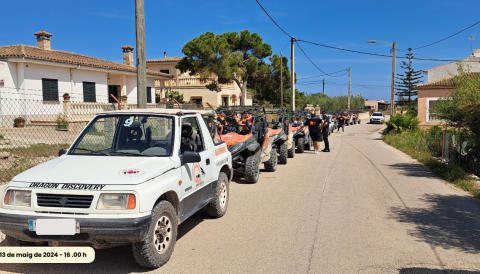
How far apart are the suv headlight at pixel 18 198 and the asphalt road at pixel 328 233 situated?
87 cm

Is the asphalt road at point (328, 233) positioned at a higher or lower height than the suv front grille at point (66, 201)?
lower

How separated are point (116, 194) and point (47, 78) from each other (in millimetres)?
21370

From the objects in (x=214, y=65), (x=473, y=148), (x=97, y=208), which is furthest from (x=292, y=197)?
(x=214, y=65)

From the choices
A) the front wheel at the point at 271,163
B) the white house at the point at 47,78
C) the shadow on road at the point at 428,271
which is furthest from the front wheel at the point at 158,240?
the white house at the point at 47,78

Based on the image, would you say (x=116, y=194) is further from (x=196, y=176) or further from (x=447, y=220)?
(x=447, y=220)

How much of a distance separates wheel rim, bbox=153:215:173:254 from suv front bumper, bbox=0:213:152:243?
14.6 inches

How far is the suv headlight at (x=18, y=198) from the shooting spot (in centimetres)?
435

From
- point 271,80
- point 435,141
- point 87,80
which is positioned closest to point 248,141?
point 435,141

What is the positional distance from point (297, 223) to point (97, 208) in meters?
3.51

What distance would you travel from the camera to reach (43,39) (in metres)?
28.2

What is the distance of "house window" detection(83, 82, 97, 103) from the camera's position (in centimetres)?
2569

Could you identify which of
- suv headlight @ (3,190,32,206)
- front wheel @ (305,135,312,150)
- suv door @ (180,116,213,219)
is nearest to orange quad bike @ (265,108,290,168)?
front wheel @ (305,135,312,150)

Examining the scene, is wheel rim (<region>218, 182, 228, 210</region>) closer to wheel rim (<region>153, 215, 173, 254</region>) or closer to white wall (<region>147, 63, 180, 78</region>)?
wheel rim (<region>153, 215, 173, 254</region>)

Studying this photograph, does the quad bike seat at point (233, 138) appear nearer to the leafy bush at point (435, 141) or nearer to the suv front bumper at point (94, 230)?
the suv front bumper at point (94, 230)
